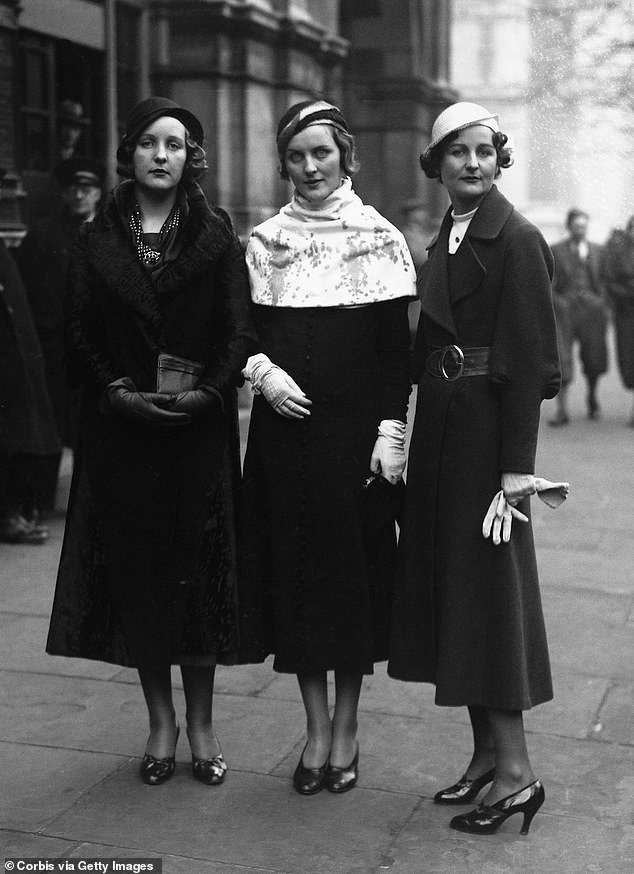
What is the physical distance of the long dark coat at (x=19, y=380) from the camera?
6523 mm

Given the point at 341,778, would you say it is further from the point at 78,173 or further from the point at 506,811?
the point at 78,173

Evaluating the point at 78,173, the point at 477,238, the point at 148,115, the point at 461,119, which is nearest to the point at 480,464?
the point at 477,238

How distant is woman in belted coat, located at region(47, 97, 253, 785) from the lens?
3705mm

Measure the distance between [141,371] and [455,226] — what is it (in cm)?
93

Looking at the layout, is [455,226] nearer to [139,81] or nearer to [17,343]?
[17,343]

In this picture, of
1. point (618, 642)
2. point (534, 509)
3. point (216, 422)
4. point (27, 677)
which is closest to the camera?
point (216, 422)

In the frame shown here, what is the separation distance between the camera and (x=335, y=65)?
1273cm

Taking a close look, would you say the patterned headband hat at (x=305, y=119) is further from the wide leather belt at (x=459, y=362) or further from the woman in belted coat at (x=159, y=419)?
the wide leather belt at (x=459, y=362)

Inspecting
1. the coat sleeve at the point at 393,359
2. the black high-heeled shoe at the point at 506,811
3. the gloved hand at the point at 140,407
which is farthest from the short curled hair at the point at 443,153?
the black high-heeled shoe at the point at 506,811

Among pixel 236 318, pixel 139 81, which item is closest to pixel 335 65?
pixel 139 81

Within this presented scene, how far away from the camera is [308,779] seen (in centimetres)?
384

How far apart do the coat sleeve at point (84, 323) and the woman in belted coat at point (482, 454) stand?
34.9 inches

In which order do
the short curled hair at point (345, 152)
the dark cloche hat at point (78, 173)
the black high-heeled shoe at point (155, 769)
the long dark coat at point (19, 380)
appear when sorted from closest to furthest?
the short curled hair at point (345, 152), the black high-heeled shoe at point (155, 769), the long dark coat at point (19, 380), the dark cloche hat at point (78, 173)

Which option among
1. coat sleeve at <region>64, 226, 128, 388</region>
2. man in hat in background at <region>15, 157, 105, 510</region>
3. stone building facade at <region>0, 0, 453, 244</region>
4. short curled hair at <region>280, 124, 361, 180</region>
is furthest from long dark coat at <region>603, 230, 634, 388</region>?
coat sleeve at <region>64, 226, 128, 388</region>
